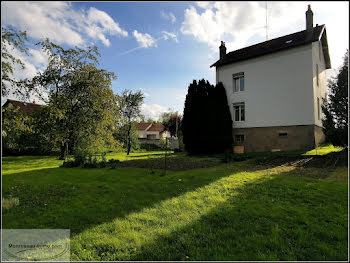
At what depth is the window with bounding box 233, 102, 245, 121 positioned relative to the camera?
17.8 m

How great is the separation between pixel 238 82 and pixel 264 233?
56.2 feet

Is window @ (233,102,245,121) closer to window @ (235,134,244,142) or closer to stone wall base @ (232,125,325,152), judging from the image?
stone wall base @ (232,125,325,152)

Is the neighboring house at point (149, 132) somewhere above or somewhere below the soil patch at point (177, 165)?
above

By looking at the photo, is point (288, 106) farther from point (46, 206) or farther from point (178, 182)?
point (46, 206)

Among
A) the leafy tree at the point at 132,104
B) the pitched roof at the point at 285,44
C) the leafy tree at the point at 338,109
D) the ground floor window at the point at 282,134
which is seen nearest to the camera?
the leafy tree at the point at 338,109

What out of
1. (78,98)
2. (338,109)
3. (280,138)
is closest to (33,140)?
(78,98)

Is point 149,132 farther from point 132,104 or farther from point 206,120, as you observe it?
point 206,120

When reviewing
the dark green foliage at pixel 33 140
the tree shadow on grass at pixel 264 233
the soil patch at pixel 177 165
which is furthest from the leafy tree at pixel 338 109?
the dark green foliage at pixel 33 140

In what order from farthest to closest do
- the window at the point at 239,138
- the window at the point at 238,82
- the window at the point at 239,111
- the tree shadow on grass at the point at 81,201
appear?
the window at the point at 238,82 → the window at the point at 239,111 → the window at the point at 239,138 → the tree shadow on grass at the point at 81,201

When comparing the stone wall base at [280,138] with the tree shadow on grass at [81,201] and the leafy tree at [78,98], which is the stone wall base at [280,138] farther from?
the leafy tree at [78,98]

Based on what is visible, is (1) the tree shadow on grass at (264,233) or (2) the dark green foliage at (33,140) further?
(2) the dark green foliage at (33,140)

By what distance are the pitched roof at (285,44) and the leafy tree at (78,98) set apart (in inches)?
448

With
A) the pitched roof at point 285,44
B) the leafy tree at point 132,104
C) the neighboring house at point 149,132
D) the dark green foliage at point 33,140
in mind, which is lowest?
the dark green foliage at point 33,140

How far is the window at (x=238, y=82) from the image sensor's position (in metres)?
17.9
